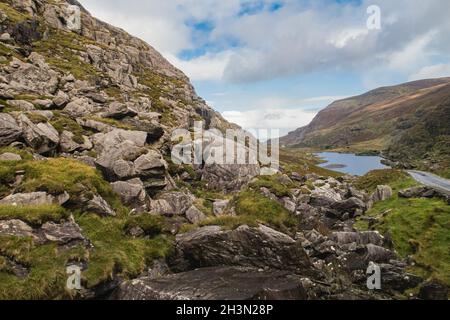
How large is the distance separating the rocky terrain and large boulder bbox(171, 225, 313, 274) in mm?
61

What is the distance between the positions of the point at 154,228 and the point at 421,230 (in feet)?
77.3

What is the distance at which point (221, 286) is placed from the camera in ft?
56.3

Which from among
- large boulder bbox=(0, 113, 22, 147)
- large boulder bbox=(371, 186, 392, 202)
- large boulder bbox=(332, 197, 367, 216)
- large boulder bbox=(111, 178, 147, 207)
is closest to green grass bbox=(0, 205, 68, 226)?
large boulder bbox=(111, 178, 147, 207)

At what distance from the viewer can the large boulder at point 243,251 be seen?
20.0 metres

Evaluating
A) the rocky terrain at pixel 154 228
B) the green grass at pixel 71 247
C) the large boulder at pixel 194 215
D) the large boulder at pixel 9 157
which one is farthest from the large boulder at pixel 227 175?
the large boulder at pixel 9 157

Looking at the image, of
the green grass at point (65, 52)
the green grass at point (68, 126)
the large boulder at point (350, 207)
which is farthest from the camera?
the green grass at point (65, 52)

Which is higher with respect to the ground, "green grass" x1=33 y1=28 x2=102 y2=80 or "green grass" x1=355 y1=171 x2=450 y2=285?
"green grass" x1=33 y1=28 x2=102 y2=80

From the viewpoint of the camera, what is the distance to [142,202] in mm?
26000

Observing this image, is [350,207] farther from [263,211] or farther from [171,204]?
[171,204]

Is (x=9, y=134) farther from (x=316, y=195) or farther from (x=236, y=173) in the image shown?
(x=316, y=195)

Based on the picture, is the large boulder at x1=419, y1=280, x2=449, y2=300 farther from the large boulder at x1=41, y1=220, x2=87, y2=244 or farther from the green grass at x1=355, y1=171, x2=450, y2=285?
the large boulder at x1=41, y1=220, x2=87, y2=244

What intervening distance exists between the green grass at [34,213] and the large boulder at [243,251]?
7272 millimetres

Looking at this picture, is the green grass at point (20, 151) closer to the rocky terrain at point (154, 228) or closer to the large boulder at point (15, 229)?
the rocky terrain at point (154, 228)

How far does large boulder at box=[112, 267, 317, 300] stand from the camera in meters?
16.2
